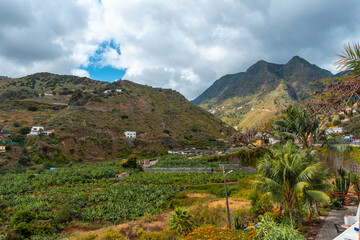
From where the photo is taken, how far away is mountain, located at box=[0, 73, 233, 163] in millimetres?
63062

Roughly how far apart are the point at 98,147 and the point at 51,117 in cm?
2395

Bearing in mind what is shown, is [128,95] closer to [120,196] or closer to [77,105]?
[77,105]

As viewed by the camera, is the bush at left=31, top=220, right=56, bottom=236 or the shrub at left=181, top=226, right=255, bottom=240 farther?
the bush at left=31, top=220, right=56, bottom=236

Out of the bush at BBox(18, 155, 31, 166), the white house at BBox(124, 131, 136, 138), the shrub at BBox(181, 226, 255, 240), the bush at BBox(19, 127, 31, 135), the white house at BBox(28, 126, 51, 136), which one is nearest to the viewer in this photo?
the shrub at BBox(181, 226, 255, 240)

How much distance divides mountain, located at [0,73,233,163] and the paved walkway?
6132cm

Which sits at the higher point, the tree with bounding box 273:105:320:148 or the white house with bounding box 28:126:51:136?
the white house with bounding box 28:126:51:136

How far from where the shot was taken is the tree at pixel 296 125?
56.4 feet

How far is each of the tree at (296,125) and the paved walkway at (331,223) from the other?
220 inches

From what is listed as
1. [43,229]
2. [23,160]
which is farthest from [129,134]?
[43,229]

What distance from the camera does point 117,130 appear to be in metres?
80.6

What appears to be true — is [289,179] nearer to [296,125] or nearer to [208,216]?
[208,216]

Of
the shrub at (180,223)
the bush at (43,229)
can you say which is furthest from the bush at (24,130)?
the shrub at (180,223)

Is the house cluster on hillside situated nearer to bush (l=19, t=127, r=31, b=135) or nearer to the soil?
the soil

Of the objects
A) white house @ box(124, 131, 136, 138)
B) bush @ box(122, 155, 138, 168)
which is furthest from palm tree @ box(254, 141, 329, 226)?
white house @ box(124, 131, 136, 138)
